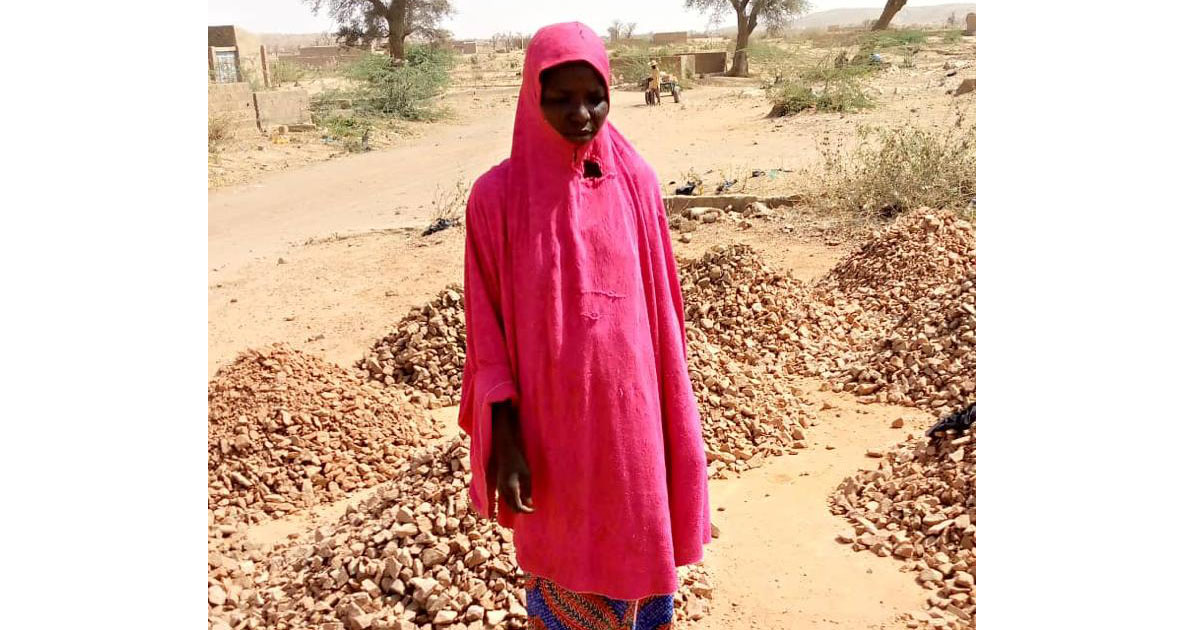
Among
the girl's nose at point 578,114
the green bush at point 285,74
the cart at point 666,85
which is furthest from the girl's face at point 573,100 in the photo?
the green bush at point 285,74

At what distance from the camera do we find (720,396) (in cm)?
486

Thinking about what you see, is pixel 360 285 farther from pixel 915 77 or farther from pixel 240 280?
pixel 915 77

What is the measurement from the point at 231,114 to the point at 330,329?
36.1 ft

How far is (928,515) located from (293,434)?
3.06 m

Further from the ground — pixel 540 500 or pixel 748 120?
pixel 748 120

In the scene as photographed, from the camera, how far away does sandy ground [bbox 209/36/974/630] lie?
348cm

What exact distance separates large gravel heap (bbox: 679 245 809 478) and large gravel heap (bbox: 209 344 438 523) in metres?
1.56

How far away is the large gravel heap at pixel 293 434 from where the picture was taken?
14.8ft

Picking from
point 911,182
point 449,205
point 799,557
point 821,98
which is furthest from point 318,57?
point 799,557

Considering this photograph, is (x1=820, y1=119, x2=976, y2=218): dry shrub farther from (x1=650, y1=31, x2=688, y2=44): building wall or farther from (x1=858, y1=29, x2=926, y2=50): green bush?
(x1=650, y1=31, x2=688, y2=44): building wall

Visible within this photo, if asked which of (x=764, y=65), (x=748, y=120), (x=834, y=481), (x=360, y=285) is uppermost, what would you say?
(x=764, y=65)

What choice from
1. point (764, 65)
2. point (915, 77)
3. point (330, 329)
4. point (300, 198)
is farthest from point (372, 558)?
point (764, 65)

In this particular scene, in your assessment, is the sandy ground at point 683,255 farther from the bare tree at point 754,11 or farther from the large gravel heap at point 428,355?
the bare tree at point 754,11

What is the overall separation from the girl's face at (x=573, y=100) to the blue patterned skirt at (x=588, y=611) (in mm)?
906
